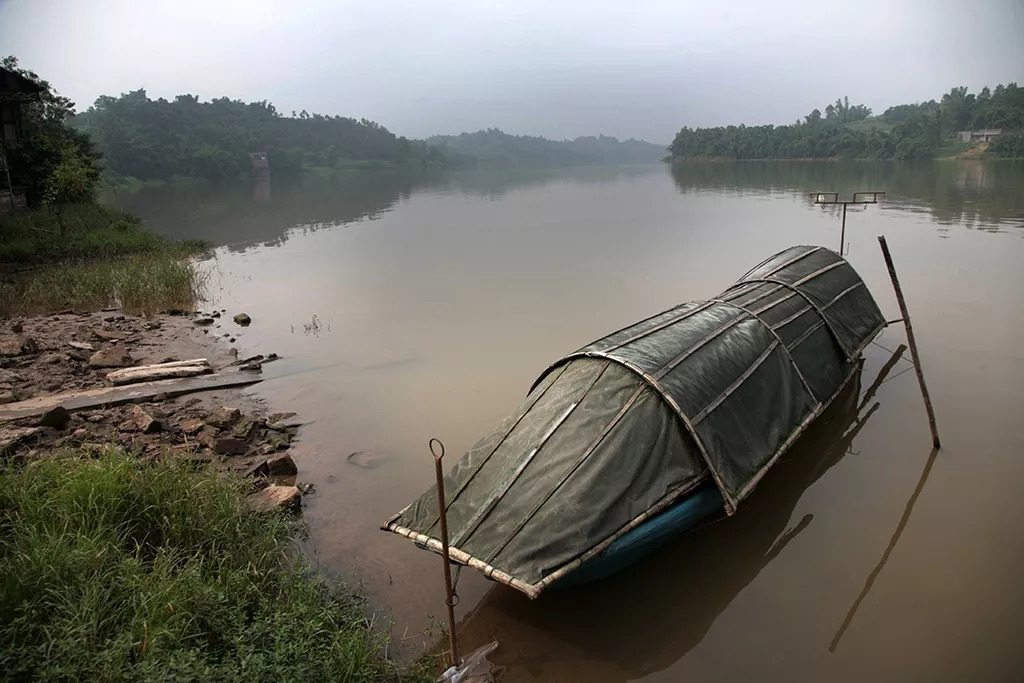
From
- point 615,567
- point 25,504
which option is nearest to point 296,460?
point 25,504

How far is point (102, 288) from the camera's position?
15.1 metres

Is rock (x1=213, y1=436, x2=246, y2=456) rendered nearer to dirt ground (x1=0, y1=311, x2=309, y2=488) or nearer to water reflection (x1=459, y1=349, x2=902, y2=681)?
dirt ground (x1=0, y1=311, x2=309, y2=488)

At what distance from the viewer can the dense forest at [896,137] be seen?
63188 millimetres

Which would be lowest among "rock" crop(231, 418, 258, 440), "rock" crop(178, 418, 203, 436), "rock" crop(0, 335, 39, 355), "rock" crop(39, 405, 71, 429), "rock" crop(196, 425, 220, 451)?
"rock" crop(231, 418, 258, 440)

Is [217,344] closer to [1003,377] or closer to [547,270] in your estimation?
[547,270]

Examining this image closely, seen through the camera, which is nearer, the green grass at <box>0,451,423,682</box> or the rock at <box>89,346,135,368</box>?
the green grass at <box>0,451,423,682</box>

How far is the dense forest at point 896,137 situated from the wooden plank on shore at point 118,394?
71009mm

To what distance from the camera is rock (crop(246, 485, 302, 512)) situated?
19.7 feet

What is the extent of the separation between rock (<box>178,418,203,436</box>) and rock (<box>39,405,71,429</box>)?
1193mm

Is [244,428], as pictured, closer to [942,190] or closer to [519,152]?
[942,190]

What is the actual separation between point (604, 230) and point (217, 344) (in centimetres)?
1860

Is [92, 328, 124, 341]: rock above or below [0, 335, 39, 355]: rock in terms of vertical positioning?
below

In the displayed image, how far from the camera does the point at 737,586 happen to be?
5.48 meters

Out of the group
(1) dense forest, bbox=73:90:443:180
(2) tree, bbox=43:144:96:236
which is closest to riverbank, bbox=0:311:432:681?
(2) tree, bbox=43:144:96:236
